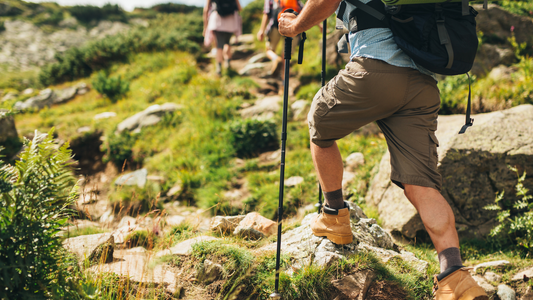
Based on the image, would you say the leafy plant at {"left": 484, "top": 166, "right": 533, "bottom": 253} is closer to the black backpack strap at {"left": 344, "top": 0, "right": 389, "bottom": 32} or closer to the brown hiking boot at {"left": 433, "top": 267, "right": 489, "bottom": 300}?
the brown hiking boot at {"left": 433, "top": 267, "right": 489, "bottom": 300}

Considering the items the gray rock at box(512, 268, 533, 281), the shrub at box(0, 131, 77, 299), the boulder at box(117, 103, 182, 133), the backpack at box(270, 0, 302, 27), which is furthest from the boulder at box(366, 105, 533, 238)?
the boulder at box(117, 103, 182, 133)

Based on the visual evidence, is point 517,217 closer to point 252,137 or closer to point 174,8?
point 252,137

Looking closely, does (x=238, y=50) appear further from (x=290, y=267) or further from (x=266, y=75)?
(x=290, y=267)

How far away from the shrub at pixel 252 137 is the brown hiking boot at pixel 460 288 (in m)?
4.32

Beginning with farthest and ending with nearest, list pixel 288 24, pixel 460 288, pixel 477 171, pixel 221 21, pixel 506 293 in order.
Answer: pixel 221 21
pixel 477 171
pixel 506 293
pixel 288 24
pixel 460 288

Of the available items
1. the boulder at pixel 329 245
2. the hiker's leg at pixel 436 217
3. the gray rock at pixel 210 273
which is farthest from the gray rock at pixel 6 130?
the hiker's leg at pixel 436 217

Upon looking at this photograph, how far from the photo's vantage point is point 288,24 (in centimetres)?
219

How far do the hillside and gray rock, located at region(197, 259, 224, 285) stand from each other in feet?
0.03

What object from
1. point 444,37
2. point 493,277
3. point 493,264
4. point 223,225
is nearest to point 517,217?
point 493,264

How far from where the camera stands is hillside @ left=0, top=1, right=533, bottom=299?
2207 mm

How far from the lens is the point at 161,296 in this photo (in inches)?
82.1

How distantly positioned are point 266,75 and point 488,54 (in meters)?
4.99

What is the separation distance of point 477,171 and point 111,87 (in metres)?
9.01

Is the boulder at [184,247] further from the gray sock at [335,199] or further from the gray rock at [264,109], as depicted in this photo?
the gray rock at [264,109]
